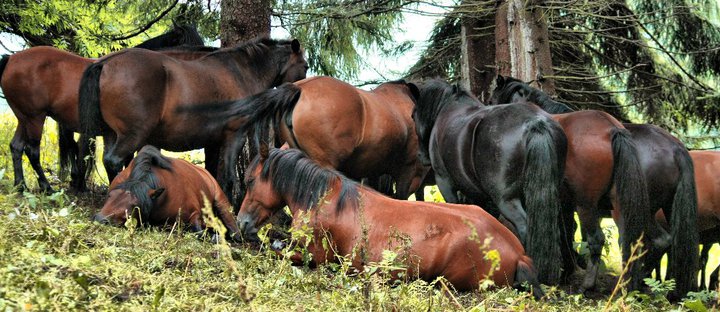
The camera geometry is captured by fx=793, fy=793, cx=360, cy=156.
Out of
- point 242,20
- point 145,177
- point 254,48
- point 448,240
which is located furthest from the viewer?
point 242,20

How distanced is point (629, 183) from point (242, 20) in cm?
601

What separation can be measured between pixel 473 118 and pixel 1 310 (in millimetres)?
5389

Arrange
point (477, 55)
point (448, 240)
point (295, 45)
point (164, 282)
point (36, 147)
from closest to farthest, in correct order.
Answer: point (164, 282) → point (448, 240) → point (36, 147) → point (295, 45) → point (477, 55)

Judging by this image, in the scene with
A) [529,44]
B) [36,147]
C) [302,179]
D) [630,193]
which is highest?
[529,44]

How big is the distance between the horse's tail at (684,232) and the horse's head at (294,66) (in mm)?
5041

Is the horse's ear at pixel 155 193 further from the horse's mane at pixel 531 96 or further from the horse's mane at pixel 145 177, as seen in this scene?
the horse's mane at pixel 531 96

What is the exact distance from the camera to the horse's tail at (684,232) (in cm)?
743

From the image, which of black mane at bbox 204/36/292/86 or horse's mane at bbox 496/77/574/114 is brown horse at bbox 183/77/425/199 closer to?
black mane at bbox 204/36/292/86

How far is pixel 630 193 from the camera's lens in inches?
288

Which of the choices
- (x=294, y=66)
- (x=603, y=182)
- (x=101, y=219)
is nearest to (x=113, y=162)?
(x=101, y=219)

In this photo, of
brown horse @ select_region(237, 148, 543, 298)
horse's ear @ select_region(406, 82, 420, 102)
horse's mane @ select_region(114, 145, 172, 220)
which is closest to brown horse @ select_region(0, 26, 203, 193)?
horse's mane @ select_region(114, 145, 172, 220)

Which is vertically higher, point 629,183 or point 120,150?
point 120,150

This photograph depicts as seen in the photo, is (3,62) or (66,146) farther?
(66,146)

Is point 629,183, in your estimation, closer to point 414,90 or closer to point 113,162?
point 414,90
